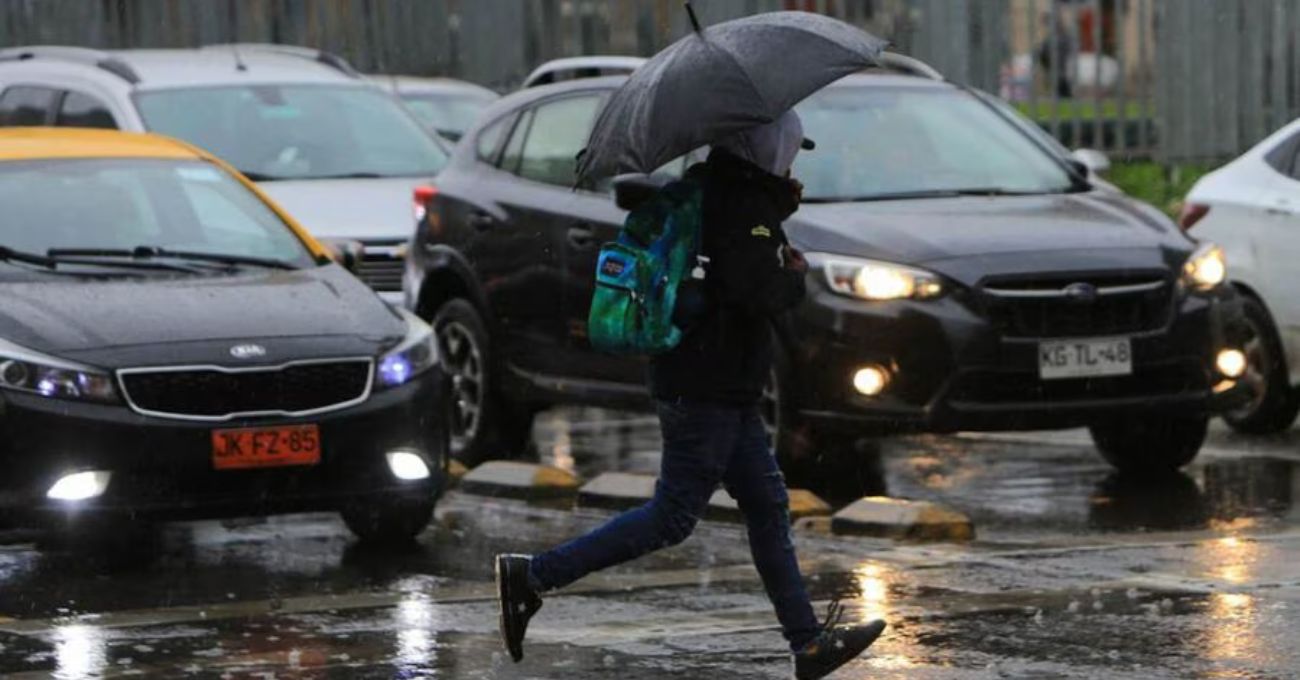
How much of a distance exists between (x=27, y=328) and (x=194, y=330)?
56cm

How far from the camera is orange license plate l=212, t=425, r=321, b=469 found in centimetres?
1027

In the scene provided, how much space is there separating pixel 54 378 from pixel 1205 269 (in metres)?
4.82

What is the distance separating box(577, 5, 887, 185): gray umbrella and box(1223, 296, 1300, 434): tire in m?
6.25

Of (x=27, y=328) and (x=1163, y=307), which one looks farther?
(x=1163, y=307)

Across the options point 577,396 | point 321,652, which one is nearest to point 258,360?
point 321,652

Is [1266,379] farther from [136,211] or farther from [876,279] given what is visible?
[136,211]

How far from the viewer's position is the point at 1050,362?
11914 millimetres

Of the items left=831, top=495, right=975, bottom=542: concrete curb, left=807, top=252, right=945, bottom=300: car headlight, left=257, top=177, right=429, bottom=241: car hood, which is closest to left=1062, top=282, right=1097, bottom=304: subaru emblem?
left=807, top=252, right=945, bottom=300: car headlight

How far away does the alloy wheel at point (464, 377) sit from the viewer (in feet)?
46.9

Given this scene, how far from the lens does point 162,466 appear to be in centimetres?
1020

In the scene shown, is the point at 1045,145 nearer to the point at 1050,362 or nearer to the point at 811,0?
the point at 1050,362

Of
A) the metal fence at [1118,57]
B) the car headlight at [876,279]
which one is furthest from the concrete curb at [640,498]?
the metal fence at [1118,57]

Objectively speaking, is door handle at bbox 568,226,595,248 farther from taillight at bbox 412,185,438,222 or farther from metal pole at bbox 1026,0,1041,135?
metal pole at bbox 1026,0,1041,135

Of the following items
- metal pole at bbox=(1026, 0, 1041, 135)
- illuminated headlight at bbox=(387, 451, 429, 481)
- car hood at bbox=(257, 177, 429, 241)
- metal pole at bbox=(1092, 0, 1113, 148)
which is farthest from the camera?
metal pole at bbox=(1092, 0, 1113, 148)
